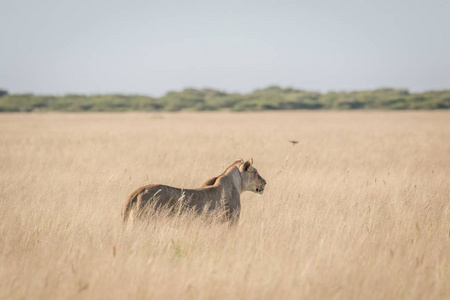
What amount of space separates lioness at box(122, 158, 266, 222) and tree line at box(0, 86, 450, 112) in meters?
82.8

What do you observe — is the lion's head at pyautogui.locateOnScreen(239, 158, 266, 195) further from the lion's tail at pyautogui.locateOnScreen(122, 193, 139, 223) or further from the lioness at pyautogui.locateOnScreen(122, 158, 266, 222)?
the lion's tail at pyautogui.locateOnScreen(122, 193, 139, 223)

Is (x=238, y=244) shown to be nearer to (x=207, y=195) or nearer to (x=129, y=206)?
(x=207, y=195)

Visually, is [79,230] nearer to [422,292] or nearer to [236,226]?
[236,226]

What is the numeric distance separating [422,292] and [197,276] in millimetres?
2066

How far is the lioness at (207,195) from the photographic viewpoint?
5.66 metres

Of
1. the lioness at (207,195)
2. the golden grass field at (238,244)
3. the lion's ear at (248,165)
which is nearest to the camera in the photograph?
the golden grass field at (238,244)

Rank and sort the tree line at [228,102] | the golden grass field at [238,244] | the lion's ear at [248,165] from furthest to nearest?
the tree line at [228,102] < the lion's ear at [248,165] < the golden grass field at [238,244]

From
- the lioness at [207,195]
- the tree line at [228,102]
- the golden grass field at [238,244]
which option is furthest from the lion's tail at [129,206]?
the tree line at [228,102]

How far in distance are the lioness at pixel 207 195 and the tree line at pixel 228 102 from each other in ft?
272

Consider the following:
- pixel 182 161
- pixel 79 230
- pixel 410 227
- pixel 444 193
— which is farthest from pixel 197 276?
pixel 182 161

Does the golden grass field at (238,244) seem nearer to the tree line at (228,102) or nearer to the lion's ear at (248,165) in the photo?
the lion's ear at (248,165)

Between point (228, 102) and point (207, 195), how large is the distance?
349ft

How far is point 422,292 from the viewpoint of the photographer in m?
4.07

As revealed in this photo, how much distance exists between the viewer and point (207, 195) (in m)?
6.28
